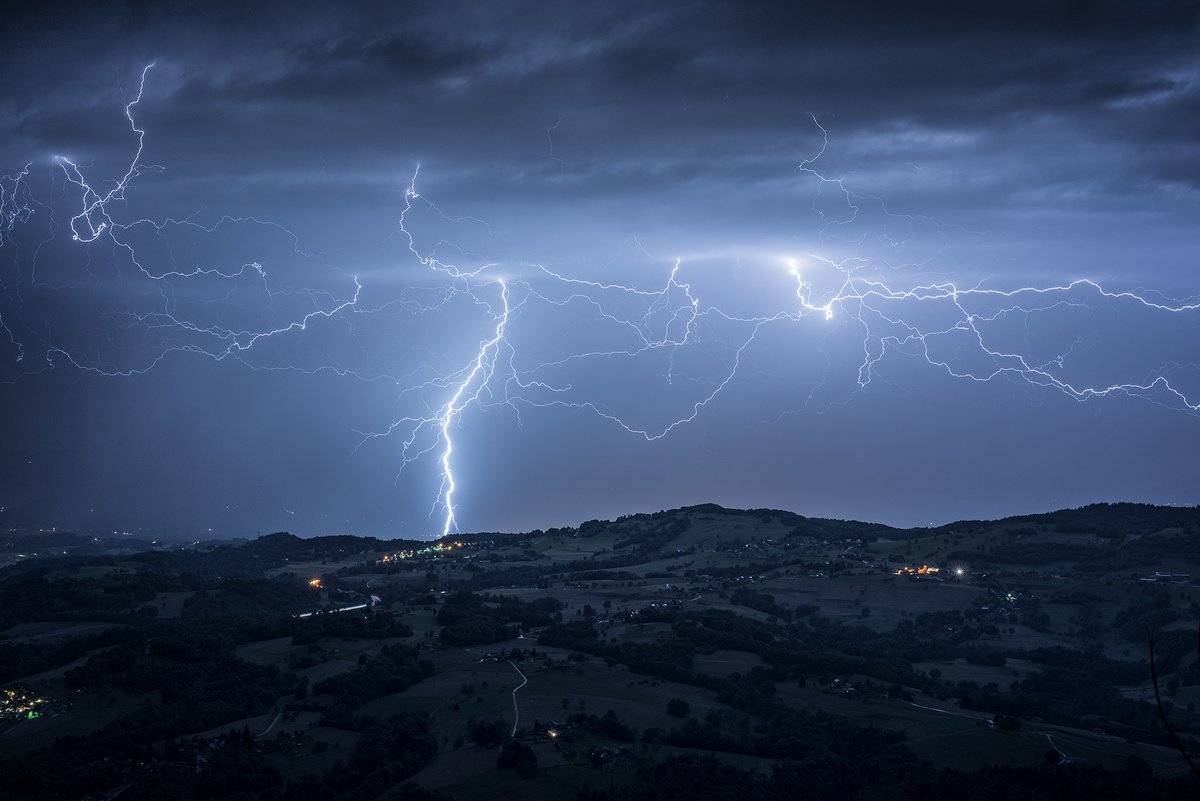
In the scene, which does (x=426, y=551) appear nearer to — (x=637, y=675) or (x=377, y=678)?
(x=377, y=678)

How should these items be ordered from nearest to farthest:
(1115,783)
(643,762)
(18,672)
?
1. (1115,783)
2. (643,762)
3. (18,672)

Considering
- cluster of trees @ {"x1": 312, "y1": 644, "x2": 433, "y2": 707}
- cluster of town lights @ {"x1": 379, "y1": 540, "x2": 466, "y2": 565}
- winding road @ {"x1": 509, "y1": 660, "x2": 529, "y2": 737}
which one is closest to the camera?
winding road @ {"x1": 509, "y1": 660, "x2": 529, "y2": 737}

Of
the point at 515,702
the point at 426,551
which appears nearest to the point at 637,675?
the point at 515,702

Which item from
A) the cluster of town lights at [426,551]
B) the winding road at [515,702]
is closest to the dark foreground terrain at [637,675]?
the winding road at [515,702]

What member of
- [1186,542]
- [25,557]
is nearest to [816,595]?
[1186,542]

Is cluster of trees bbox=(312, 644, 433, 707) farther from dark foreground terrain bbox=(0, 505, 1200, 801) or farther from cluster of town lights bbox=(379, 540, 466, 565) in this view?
cluster of town lights bbox=(379, 540, 466, 565)

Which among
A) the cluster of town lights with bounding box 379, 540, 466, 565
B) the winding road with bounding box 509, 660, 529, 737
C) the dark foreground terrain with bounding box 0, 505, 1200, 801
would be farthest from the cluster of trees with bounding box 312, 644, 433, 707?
the cluster of town lights with bounding box 379, 540, 466, 565

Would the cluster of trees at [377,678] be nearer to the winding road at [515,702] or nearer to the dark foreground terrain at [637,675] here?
the dark foreground terrain at [637,675]

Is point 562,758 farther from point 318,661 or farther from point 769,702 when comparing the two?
point 318,661
